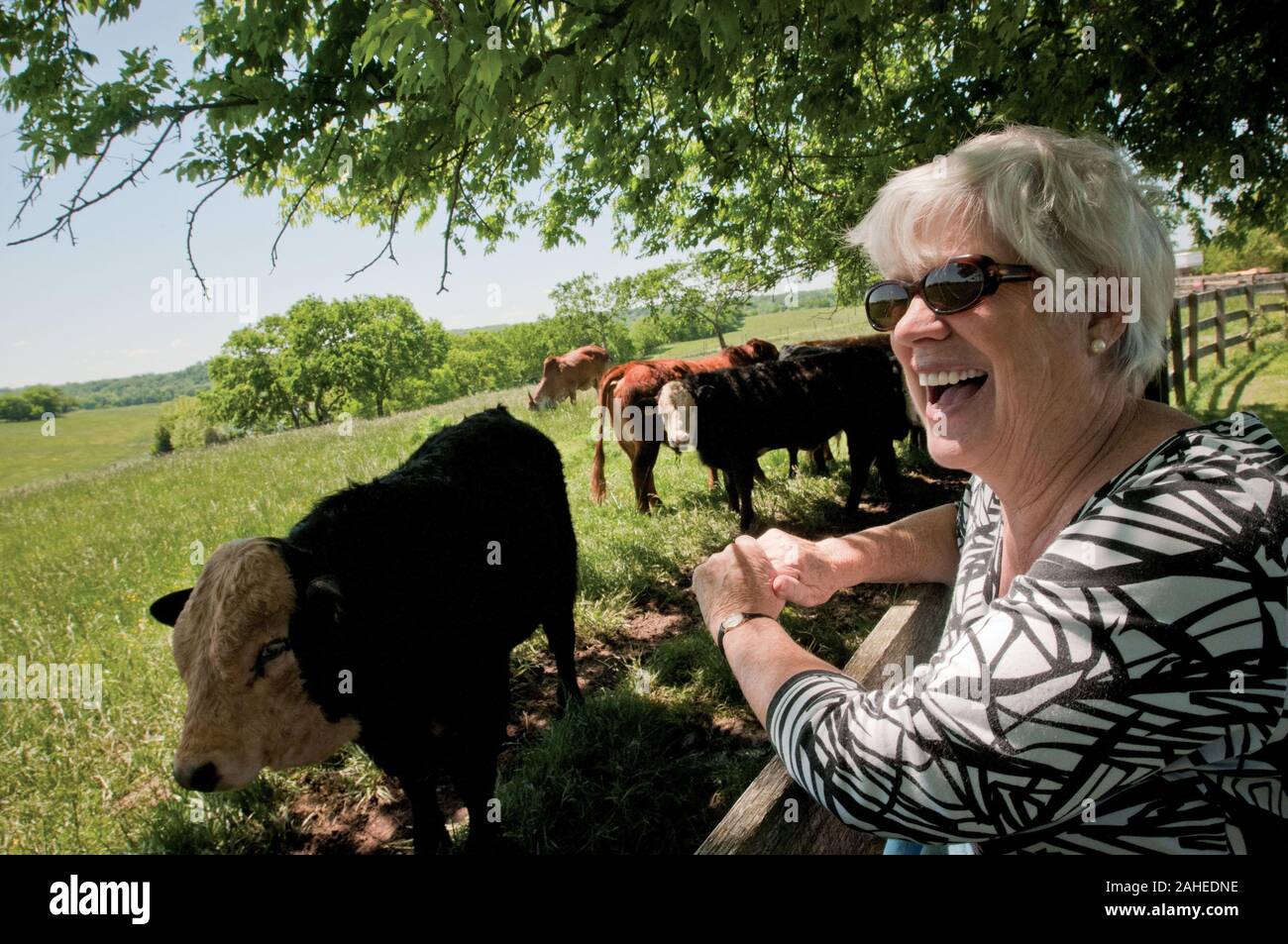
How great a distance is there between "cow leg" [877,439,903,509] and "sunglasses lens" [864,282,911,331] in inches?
240

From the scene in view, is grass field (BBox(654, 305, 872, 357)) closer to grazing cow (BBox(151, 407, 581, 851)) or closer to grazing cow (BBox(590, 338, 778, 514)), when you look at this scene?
grazing cow (BBox(590, 338, 778, 514))

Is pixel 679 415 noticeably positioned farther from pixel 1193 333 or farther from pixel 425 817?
pixel 1193 333

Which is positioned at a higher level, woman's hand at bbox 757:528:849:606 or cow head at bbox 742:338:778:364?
cow head at bbox 742:338:778:364

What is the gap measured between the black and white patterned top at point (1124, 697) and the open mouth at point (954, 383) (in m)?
0.35

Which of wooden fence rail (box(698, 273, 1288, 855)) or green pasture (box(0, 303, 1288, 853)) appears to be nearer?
wooden fence rail (box(698, 273, 1288, 855))

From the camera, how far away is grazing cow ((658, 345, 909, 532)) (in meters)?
6.75

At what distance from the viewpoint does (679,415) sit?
6.73m

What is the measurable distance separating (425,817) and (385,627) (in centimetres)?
89

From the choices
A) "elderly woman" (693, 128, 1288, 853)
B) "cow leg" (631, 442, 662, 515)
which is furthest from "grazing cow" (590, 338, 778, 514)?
"elderly woman" (693, 128, 1288, 853)

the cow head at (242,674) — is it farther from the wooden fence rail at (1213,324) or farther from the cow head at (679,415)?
the wooden fence rail at (1213,324)

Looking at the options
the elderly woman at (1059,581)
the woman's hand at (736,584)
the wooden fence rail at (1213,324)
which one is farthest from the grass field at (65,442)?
the wooden fence rail at (1213,324)

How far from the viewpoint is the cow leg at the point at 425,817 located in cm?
237
